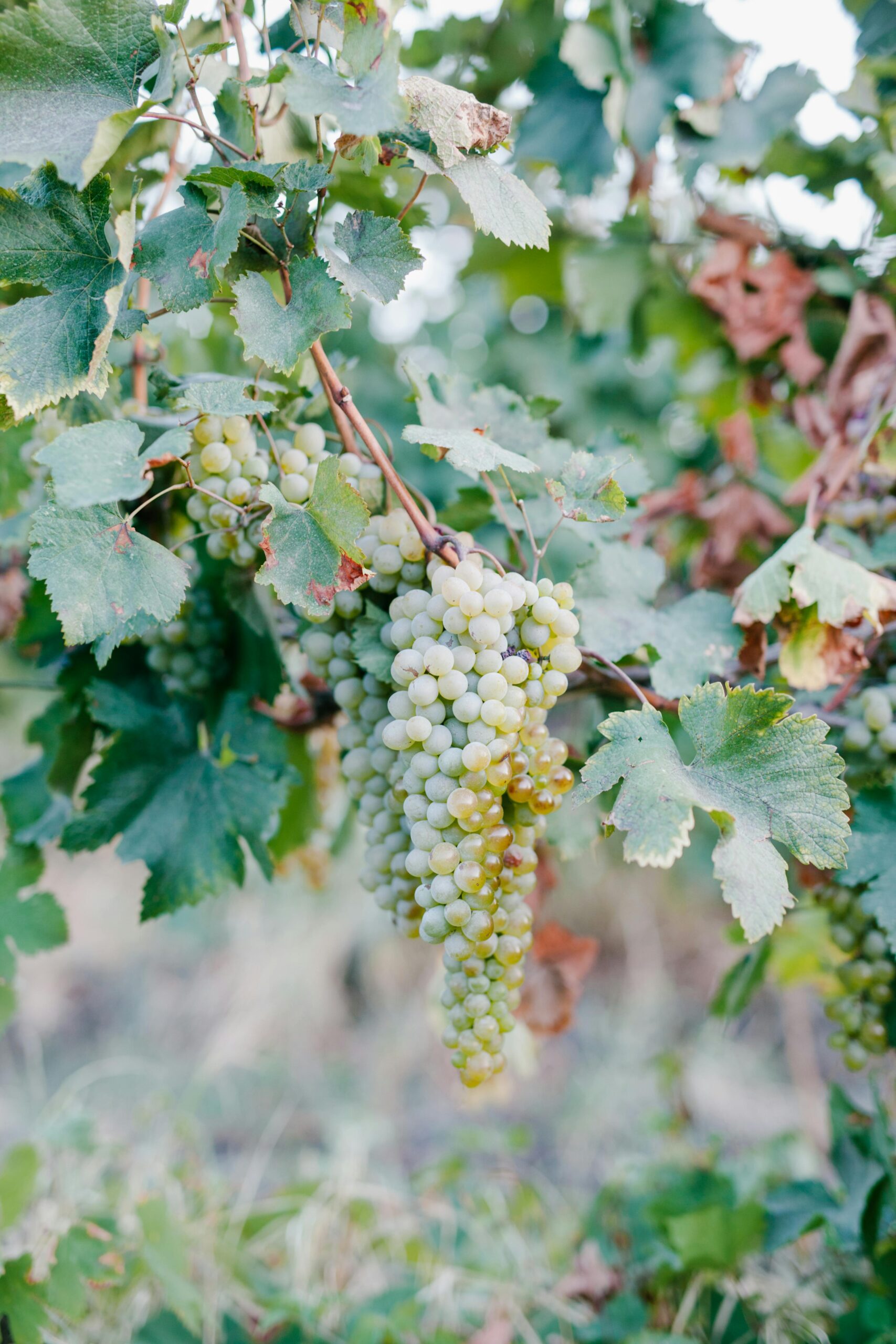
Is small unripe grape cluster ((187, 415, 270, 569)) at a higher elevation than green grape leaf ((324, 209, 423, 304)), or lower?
lower

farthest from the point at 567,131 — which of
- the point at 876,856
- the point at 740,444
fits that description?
the point at 876,856

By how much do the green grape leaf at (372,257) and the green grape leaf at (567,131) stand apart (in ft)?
1.97

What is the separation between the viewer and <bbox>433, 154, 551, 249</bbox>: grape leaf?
1.80 ft

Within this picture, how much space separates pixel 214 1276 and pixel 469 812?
0.84 meters

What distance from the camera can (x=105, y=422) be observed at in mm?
549

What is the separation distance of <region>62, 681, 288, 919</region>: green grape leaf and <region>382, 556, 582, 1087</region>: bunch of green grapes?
0.70ft

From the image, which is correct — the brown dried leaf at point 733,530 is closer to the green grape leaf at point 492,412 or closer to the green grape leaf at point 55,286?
the green grape leaf at point 492,412

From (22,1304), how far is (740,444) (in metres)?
1.23

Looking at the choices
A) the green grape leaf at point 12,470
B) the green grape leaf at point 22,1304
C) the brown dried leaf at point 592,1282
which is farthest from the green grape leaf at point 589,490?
the brown dried leaf at point 592,1282

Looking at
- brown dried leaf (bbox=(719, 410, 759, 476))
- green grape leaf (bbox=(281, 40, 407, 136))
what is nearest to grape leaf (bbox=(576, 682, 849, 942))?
green grape leaf (bbox=(281, 40, 407, 136))

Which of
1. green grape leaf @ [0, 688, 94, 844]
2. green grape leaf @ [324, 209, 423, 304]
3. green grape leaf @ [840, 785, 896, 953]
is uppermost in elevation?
green grape leaf @ [324, 209, 423, 304]

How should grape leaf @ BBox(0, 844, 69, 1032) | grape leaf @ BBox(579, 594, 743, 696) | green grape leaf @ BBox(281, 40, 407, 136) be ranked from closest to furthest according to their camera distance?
1. green grape leaf @ BBox(281, 40, 407, 136)
2. grape leaf @ BBox(579, 594, 743, 696)
3. grape leaf @ BBox(0, 844, 69, 1032)

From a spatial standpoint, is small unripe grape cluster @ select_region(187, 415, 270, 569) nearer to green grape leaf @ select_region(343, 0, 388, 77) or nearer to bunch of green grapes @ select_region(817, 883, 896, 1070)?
green grape leaf @ select_region(343, 0, 388, 77)

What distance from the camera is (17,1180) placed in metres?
0.87
